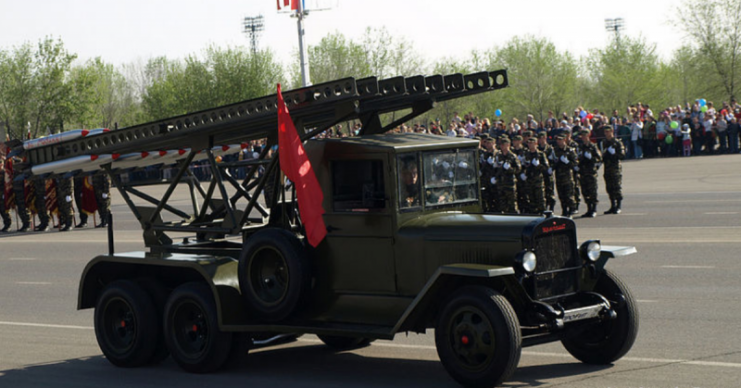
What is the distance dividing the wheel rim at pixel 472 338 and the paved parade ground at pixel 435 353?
17.1 inches

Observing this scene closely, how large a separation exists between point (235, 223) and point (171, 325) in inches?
41.3

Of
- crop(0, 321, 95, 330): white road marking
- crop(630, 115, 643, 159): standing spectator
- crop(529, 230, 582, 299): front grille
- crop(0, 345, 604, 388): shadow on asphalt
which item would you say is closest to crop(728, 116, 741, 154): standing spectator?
crop(630, 115, 643, 159): standing spectator

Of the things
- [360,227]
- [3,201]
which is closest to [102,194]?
[3,201]

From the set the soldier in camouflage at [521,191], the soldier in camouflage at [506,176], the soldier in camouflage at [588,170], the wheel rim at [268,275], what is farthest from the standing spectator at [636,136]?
the wheel rim at [268,275]

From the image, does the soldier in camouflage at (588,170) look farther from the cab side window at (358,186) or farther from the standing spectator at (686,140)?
the standing spectator at (686,140)

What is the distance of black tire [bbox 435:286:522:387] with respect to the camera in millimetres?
7648

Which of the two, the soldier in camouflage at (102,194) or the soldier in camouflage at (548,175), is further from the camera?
the soldier in camouflage at (102,194)

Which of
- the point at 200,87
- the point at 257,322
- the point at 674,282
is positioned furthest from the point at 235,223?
the point at 200,87

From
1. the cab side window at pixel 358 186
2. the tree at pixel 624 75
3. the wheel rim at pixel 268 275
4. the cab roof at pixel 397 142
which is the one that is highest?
the tree at pixel 624 75

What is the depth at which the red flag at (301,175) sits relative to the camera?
884 cm

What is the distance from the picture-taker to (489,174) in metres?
23.6

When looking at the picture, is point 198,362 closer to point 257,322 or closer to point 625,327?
point 257,322

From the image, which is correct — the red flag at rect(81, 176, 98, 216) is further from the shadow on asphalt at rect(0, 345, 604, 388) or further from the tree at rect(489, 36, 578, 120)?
the tree at rect(489, 36, 578, 120)

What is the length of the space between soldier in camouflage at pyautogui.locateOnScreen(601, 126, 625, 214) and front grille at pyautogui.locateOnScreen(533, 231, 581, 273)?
1601cm
